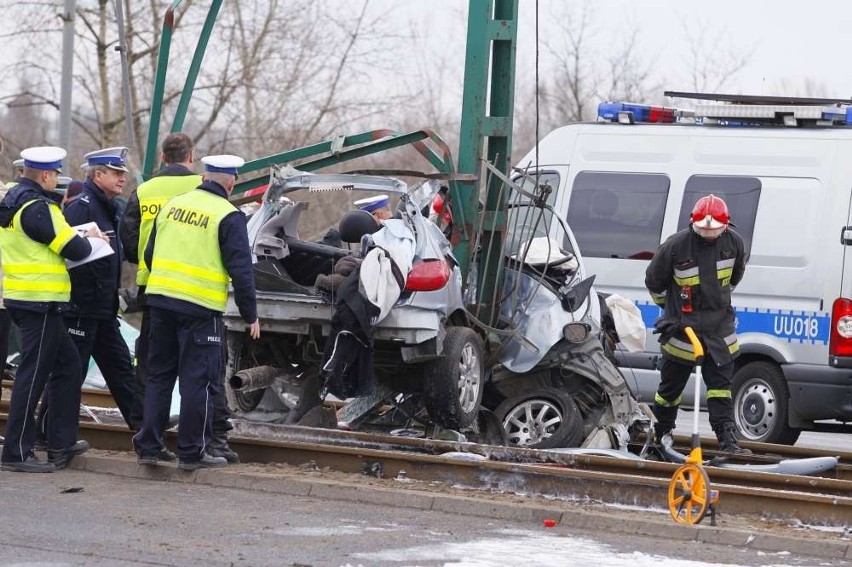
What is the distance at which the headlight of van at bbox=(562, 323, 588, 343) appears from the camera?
9.94 meters

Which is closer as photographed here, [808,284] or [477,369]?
[477,369]

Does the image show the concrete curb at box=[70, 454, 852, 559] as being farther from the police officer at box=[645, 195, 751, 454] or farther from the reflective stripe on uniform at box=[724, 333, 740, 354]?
the reflective stripe on uniform at box=[724, 333, 740, 354]

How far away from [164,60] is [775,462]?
5175mm

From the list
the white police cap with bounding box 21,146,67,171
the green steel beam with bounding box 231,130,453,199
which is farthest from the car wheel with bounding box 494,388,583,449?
the white police cap with bounding box 21,146,67,171

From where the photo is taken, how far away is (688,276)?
10.1 metres

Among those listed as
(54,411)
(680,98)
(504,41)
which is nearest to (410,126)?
(680,98)

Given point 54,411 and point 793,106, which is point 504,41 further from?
point 54,411

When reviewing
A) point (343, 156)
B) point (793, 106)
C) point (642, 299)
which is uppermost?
point (793, 106)

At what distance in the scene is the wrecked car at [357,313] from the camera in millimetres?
9148

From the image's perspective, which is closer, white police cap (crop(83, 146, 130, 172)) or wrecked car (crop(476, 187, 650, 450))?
white police cap (crop(83, 146, 130, 172))

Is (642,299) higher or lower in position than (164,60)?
lower

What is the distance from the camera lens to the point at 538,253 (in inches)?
420

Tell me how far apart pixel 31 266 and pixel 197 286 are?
1043mm

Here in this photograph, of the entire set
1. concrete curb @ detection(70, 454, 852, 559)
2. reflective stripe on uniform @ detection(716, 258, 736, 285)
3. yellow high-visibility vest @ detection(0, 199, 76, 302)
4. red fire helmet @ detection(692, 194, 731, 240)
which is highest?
red fire helmet @ detection(692, 194, 731, 240)
